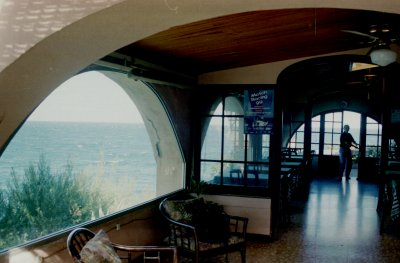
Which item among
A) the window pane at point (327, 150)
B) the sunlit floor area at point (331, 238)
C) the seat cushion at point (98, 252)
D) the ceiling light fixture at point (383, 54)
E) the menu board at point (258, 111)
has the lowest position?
the sunlit floor area at point (331, 238)

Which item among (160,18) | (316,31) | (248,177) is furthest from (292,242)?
(160,18)

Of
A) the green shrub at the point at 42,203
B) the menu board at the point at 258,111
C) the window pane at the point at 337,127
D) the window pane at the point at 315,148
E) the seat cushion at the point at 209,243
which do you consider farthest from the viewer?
the window pane at the point at 315,148

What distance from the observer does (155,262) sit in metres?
5.48

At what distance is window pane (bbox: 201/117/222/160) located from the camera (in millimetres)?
6867

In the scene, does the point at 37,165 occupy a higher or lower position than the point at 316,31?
lower

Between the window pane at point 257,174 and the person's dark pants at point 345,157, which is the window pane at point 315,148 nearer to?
the person's dark pants at point 345,157

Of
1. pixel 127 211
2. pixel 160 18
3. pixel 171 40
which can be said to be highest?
pixel 171 40

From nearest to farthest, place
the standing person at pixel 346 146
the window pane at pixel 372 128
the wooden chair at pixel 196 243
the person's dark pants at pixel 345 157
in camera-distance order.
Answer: the wooden chair at pixel 196 243, the standing person at pixel 346 146, the person's dark pants at pixel 345 157, the window pane at pixel 372 128

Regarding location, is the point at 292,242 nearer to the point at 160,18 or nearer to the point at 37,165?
the point at 37,165

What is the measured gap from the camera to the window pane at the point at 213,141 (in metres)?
6.87

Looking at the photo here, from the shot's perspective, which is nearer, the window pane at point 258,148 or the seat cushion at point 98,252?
the seat cushion at point 98,252

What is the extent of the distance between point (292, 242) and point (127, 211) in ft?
9.13

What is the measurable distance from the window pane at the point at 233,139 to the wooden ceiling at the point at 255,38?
918 millimetres

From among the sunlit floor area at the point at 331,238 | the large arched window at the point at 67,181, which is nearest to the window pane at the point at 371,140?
the sunlit floor area at the point at 331,238
